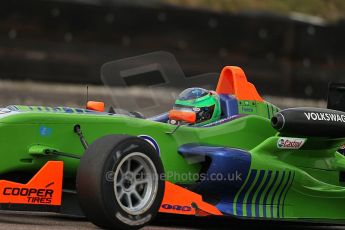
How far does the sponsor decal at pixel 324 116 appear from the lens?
7.08 metres

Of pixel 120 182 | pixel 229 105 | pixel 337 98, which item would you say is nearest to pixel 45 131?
pixel 120 182

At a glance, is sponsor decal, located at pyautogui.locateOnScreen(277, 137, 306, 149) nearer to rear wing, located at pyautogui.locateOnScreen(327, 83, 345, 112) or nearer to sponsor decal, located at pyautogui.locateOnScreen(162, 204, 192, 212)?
rear wing, located at pyautogui.locateOnScreen(327, 83, 345, 112)

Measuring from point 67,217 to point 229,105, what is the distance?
1.81 meters

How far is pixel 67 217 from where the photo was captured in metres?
7.02

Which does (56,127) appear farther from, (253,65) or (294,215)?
(253,65)

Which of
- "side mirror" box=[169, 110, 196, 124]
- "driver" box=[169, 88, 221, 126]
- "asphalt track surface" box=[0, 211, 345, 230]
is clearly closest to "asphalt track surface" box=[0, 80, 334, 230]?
"asphalt track surface" box=[0, 211, 345, 230]

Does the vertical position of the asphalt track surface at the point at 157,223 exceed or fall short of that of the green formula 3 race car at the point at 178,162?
it falls short


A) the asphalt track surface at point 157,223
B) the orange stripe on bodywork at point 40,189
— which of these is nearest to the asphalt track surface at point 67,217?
the asphalt track surface at point 157,223

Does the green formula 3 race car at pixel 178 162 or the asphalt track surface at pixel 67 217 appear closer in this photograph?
the green formula 3 race car at pixel 178 162

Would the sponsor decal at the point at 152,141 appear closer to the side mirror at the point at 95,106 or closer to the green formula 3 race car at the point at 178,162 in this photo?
the green formula 3 race car at the point at 178,162

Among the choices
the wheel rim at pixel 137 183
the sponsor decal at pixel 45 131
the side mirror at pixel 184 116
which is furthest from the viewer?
the side mirror at pixel 184 116

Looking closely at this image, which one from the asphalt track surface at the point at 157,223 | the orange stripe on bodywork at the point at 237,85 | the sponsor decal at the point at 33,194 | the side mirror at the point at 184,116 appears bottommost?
the asphalt track surface at the point at 157,223

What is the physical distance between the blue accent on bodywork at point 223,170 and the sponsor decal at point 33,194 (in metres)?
1.29

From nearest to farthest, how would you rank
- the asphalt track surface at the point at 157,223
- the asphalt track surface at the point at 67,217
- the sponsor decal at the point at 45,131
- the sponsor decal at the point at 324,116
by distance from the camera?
1. the asphalt track surface at the point at 157,223
2. the sponsor decal at the point at 45,131
3. the asphalt track surface at the point at 67,217
4. the sponsor decal at the point at 324,116
